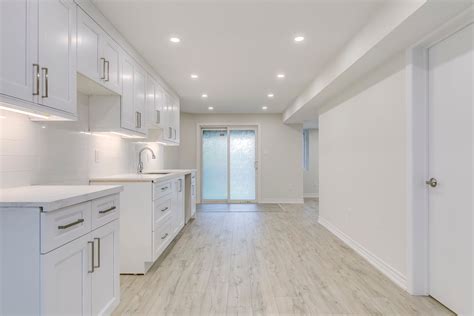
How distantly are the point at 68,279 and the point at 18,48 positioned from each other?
1220 mm

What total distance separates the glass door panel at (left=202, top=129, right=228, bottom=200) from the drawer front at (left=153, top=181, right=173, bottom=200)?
146 inches

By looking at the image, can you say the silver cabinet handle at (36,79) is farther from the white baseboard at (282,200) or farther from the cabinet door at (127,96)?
the white baseboard at (282,200)

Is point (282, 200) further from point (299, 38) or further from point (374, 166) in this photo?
point (299, 38)

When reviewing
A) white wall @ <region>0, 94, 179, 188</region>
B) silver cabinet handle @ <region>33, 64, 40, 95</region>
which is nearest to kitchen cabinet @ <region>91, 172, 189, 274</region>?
white wall @ <region>0, 94, 179, 188</region>

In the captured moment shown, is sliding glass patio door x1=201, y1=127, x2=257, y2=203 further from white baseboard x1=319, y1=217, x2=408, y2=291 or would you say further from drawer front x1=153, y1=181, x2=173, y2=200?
drawer front x1=153, y1=181, x2=173, y2=200

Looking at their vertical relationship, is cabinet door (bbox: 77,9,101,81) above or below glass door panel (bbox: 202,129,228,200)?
above

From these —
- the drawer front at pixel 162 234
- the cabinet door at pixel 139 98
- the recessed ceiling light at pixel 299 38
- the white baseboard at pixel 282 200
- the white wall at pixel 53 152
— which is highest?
the recessed ceiling light at pixel 299 38

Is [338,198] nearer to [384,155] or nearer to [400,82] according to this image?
[384,155]

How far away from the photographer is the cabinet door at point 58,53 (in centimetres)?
159

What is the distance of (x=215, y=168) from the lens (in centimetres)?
723

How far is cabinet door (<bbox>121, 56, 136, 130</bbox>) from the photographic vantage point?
2.75 meters

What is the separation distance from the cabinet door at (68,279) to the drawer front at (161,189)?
1225 millimetres

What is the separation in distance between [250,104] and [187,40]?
10.9 ft

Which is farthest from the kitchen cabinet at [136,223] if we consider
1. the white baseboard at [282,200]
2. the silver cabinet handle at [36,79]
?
the white baseboard at [282,200]
